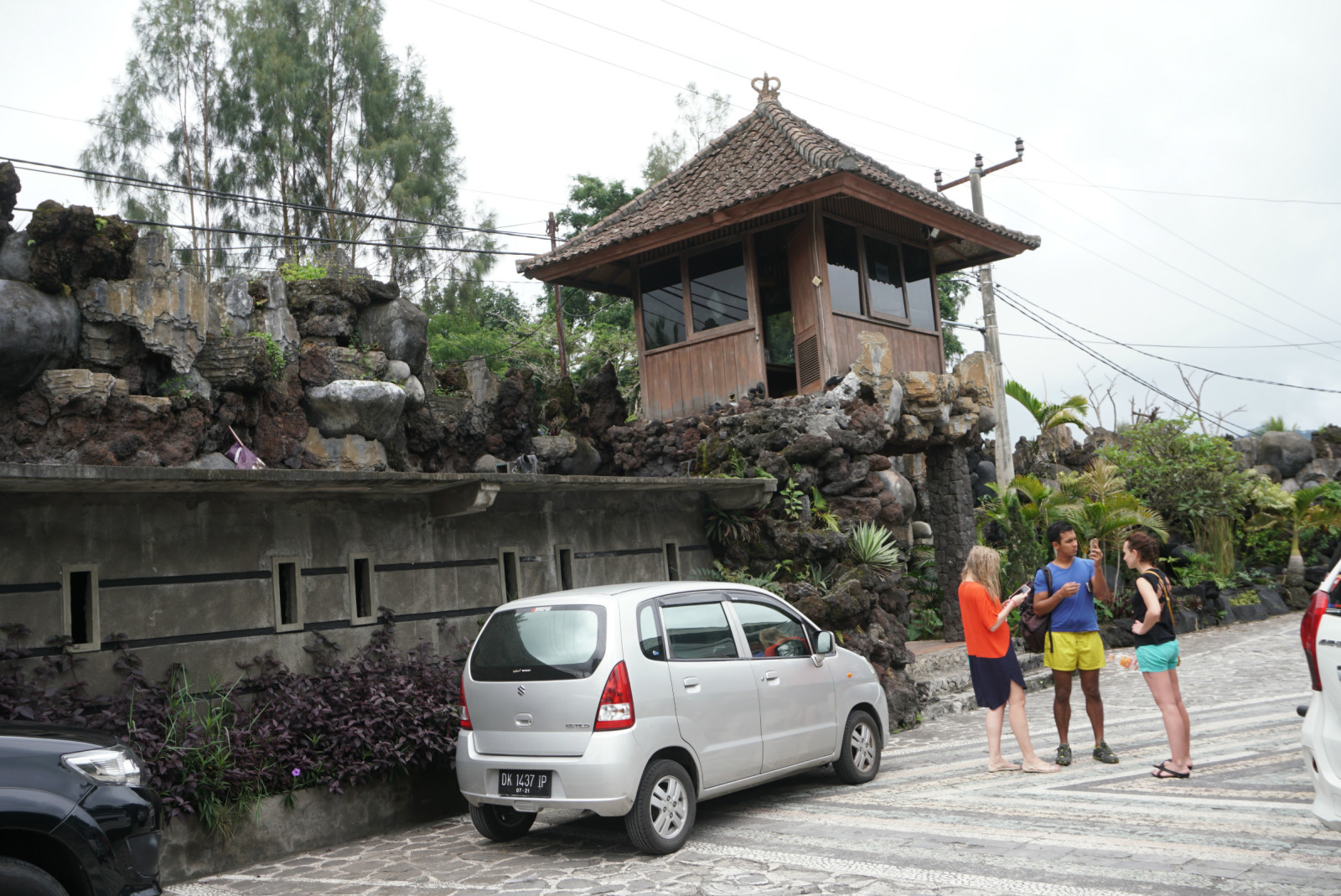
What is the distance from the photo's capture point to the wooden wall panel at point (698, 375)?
1462 centimetres

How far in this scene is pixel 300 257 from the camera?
97.7ft

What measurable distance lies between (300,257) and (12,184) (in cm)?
1541

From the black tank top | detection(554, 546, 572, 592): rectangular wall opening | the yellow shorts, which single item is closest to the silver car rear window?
detection(554, 546, 572, 592): rectangular wall opening

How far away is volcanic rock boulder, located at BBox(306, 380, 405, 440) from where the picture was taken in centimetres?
1825

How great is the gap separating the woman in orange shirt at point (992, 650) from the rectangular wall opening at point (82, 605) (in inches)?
240

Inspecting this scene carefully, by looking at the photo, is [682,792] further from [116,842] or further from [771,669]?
[116,842]

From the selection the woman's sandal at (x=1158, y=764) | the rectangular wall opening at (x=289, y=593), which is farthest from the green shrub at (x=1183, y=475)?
the rectangular wall opening at (x=289, y=593)

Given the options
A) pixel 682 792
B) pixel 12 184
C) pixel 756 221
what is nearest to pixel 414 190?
pixel 12 184

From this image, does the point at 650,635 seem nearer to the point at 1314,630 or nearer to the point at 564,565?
the point at 1314,630

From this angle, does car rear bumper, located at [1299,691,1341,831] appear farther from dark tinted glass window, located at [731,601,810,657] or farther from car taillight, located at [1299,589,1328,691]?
dark tinted glass window, located at [731,601,810,657]

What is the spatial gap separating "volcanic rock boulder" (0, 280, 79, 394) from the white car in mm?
15993

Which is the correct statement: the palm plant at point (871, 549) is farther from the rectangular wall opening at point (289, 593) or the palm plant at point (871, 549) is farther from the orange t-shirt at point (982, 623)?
the rectangular wall opening at point (289, 593)

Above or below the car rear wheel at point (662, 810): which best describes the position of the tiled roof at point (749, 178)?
above

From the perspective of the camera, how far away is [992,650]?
7.43 meters
